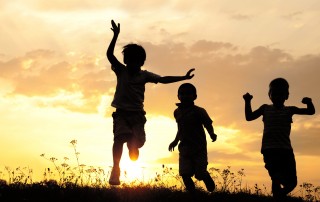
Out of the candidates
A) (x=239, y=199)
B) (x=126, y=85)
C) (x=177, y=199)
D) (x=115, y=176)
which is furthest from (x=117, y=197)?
(x=239, y=199)

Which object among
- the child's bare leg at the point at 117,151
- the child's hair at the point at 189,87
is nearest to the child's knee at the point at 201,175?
the child's hair at the point at 189,87

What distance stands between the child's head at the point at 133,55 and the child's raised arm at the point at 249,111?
83.8 inches

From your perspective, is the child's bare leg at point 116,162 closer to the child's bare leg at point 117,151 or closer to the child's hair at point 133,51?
the child's bare leg at point 117,151

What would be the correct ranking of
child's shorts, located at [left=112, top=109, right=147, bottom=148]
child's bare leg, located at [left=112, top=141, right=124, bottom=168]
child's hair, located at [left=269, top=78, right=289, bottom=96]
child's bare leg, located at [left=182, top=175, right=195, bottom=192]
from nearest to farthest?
child's bare leg, located at [left=112, top=141, right=124, bottom=168] < child's shorts, located at [left=112, top=109, right=147, bottom=148] < child's hair, located at [left=269, top=78, right=289, bottom=96] < child's bare leg, located at [left=182, top=175, right=195, bottom=192]

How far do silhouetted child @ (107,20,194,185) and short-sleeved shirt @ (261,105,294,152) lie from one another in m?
1.73

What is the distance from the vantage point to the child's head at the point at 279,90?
10.3m

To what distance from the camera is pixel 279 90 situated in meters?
10.3

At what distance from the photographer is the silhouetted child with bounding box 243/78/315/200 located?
1018 centimetres

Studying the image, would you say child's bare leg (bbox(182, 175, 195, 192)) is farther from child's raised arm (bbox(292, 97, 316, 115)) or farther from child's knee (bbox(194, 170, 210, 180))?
child's raised arm (bbox(292, 97, 316, 115))

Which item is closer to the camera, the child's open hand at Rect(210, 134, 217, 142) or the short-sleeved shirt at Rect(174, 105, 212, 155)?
the child's open hand at Rect(210, 134, 217, 142)

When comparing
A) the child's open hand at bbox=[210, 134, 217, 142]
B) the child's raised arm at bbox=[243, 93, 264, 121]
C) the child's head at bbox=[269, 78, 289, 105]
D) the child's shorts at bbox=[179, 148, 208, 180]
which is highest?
the child's head at bbox=[269, 78, 289, 105]

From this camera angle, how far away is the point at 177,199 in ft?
32.8

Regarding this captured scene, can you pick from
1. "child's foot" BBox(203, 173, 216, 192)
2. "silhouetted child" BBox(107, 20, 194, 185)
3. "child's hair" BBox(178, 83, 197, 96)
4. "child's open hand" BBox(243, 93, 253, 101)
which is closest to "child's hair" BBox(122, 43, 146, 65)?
"silhouetted child" BBox(107, 20, 194, 185)

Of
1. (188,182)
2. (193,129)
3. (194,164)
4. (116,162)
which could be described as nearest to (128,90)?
(116,162)
